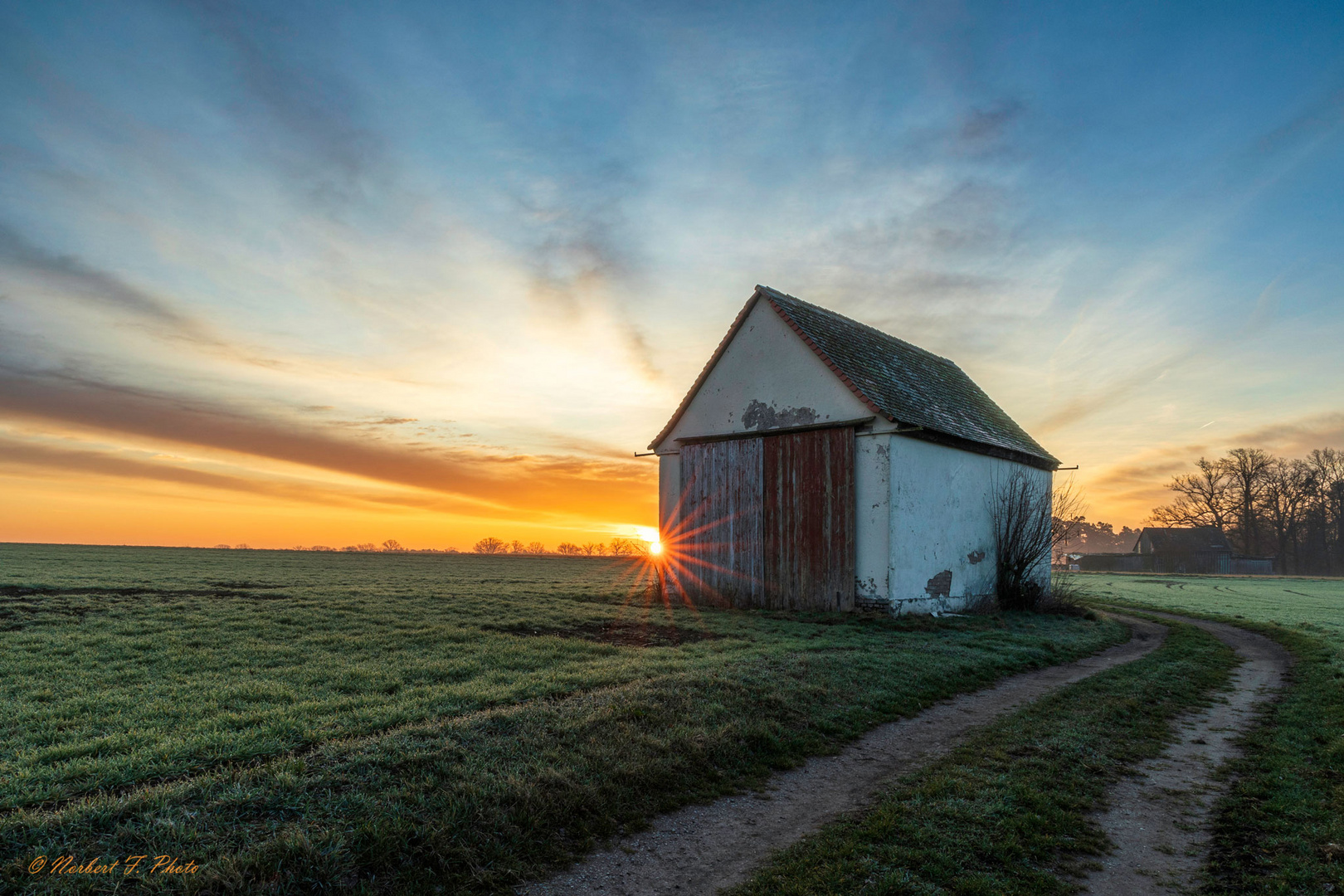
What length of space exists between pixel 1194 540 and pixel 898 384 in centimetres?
7108

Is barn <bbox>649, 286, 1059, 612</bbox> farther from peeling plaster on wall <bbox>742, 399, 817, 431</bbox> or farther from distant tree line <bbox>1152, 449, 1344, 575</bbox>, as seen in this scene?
distant tree line <bbox>1152, 449, 1344, 575</bbox>

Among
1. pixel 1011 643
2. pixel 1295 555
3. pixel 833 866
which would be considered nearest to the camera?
pixel 833 866

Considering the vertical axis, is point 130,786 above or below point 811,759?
above

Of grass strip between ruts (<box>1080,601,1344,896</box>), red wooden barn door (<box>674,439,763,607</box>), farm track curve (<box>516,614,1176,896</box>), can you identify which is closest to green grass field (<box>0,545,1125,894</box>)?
farm track curve (<box>516,614,1176,896</box>)

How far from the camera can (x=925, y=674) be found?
34.1ft

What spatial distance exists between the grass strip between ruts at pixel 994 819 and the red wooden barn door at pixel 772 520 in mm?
8732

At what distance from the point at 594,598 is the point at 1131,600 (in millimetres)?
24161

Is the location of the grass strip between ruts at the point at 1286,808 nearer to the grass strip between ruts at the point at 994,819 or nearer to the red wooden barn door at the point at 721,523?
the grass strip between ruts at the point at 994,819

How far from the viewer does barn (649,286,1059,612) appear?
17.1 metres

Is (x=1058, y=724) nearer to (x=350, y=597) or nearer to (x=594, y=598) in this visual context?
(x=594, y=598)

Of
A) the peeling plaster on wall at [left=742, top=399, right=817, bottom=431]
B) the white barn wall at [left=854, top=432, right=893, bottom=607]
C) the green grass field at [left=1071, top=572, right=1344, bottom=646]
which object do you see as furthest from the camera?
the green grass field at [left=1071, top=572, right=1344, bottom=646]

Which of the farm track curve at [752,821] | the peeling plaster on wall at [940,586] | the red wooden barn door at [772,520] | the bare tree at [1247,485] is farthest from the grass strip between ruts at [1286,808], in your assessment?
the bare tree at [1247,485]

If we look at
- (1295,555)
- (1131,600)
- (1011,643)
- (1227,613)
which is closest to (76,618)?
(1011,643)

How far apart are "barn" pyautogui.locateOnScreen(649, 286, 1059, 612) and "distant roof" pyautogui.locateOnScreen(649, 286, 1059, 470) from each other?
7cm
